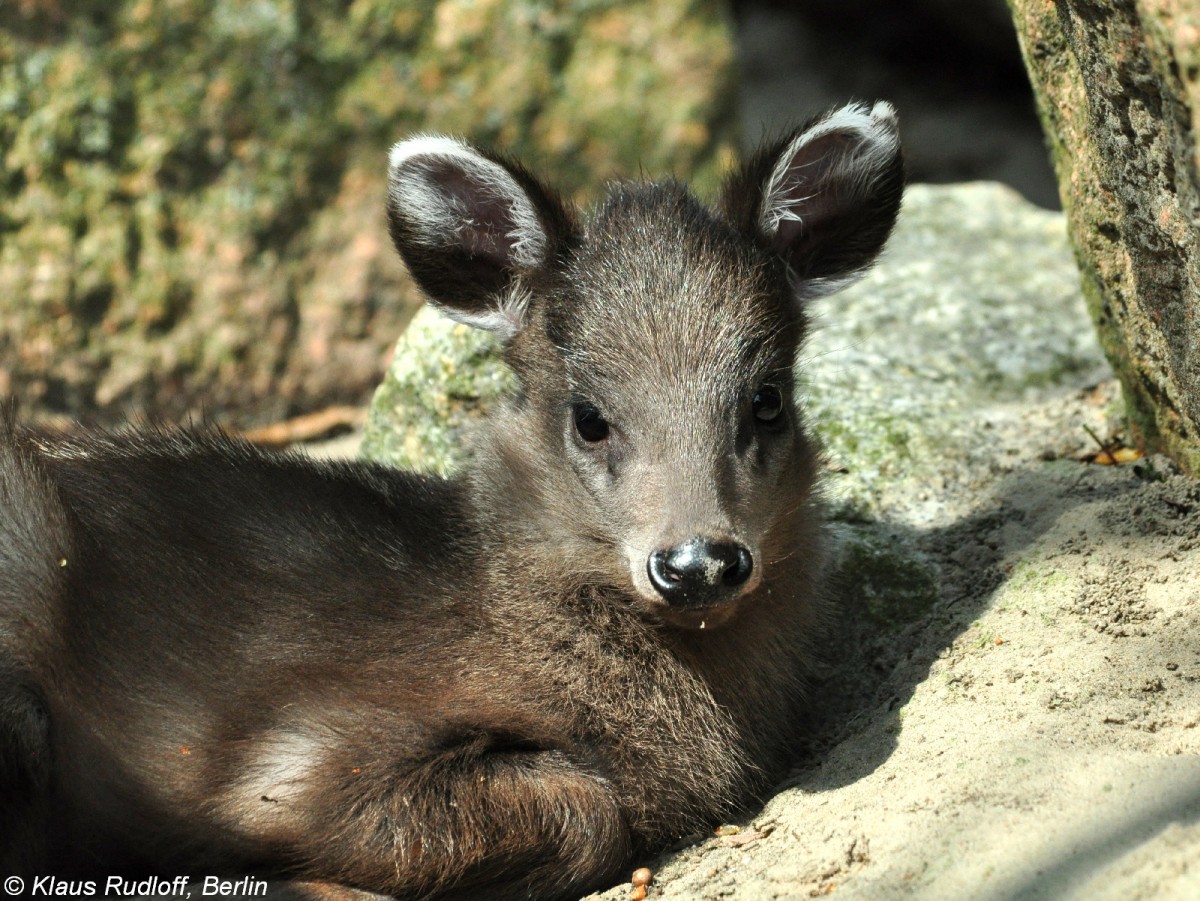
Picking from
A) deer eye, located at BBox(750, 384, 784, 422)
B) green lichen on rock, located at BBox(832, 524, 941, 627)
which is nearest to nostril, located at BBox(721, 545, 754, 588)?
deer eye, located at BBox(750, 384, 784, 422)

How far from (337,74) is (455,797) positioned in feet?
20.1

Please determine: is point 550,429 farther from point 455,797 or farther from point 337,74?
point 337,74

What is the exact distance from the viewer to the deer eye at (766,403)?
5082 mm

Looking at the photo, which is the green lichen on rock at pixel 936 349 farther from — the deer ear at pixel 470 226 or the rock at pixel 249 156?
the rock at pixel 249 156

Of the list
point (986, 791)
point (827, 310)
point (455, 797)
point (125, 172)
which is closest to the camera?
point (986, 791)

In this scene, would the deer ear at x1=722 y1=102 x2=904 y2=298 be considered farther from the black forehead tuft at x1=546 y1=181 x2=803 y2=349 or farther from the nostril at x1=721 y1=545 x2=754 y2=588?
the nostril at x1=721 y1=545 x2=754 y2=588

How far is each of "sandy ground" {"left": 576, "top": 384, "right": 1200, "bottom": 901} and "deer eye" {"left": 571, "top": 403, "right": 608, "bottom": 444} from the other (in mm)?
1456

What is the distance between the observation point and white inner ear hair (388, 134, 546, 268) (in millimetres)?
5227

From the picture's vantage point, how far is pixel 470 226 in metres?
5.43

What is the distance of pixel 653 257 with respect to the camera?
515 cm

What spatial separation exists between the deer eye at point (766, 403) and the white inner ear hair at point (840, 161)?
2.33ft

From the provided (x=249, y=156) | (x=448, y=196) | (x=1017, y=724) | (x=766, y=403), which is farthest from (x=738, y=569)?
(x=249, y=156)

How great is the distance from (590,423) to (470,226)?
0.99 meters

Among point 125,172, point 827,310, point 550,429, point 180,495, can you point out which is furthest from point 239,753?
point 125,172
